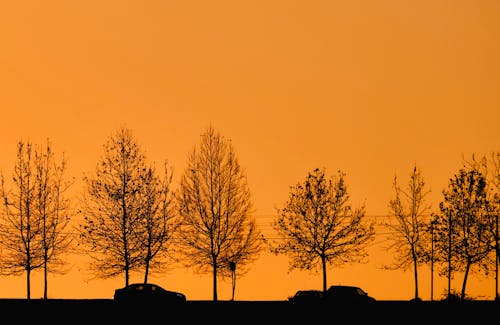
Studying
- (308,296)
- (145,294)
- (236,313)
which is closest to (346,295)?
(308,296)

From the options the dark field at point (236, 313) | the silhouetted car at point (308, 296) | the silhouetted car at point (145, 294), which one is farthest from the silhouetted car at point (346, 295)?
the silhouetted car at point (145, 294)

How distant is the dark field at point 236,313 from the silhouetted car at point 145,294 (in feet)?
7.20

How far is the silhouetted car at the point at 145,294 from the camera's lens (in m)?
76.6

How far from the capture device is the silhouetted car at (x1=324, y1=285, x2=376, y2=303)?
7881 centimetres

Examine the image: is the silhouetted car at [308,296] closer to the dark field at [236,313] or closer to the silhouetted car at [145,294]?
the dark field at [236,313]

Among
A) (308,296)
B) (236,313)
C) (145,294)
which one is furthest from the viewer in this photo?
(308,296)

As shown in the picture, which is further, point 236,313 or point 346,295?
point 346,295

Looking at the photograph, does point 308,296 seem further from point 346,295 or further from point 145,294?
point 145,294

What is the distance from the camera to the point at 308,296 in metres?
81.6

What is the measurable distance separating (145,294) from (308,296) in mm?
12176

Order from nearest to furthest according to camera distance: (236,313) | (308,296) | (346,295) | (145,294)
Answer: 1. (236,313)
2. (145,294)
3. (346,295)
4. (308,296)

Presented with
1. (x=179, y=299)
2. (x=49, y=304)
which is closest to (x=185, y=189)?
(x=179, y=299)

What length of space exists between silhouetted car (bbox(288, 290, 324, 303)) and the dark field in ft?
19.1

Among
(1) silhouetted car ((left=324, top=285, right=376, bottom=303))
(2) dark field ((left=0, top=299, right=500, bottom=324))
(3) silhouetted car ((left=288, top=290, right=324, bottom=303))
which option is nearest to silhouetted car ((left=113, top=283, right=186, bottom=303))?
(2) dark field ((left=0, top=299, right=500, bottom=324))
